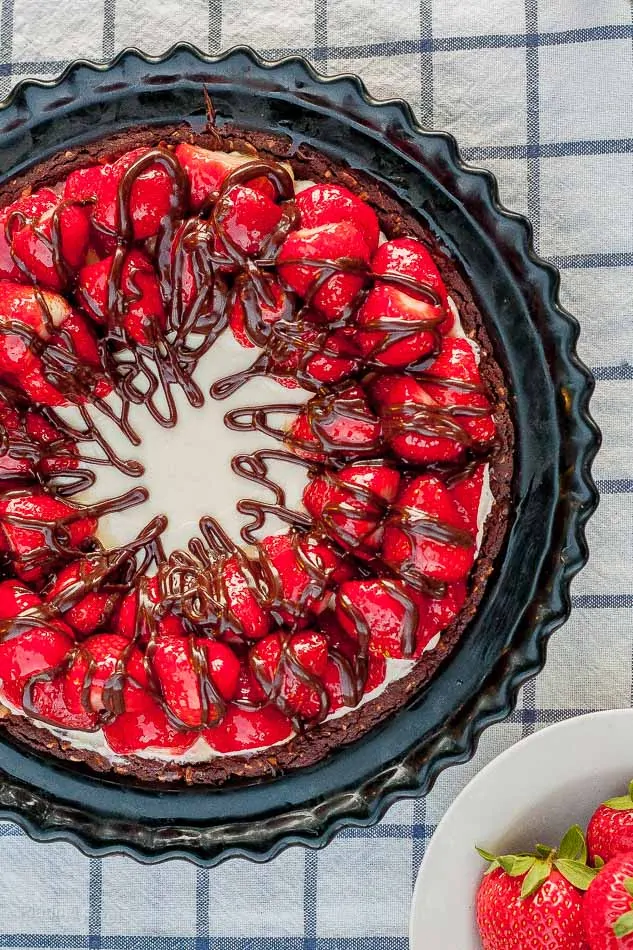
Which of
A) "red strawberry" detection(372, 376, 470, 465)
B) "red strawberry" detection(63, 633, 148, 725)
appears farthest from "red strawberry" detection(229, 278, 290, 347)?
"red strawberry" detection(63, 633, 148, 725)

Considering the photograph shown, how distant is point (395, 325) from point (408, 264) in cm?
15

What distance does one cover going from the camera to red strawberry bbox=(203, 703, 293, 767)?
215cm

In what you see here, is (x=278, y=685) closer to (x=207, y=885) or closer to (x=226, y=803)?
(x=226, y=803)

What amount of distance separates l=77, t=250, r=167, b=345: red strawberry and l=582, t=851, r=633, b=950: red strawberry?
57.3 inches

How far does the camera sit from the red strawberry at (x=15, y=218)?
206cm

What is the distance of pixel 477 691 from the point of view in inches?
86.6

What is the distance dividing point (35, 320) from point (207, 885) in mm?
1439

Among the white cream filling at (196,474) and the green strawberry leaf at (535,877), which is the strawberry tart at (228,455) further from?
the green strawberry leaf at (535,877)

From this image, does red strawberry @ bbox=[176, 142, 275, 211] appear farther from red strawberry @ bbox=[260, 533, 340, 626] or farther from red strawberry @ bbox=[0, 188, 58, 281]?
red strawberry @ bbox=[260, 533, 340, 626]

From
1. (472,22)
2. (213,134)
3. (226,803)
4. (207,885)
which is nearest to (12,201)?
(213,134)

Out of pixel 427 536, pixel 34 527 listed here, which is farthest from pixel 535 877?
pixel 34 527

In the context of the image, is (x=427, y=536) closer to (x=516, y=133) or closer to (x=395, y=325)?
(x=395, y=325)

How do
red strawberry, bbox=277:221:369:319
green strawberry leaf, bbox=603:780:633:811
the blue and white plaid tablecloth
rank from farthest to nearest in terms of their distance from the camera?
the blue and white plaid tablecloth, green strawberry leaf, bbox=603:780:633:811, red strawberry, bbox=277:221:369:319

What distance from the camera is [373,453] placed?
6.85 ft
